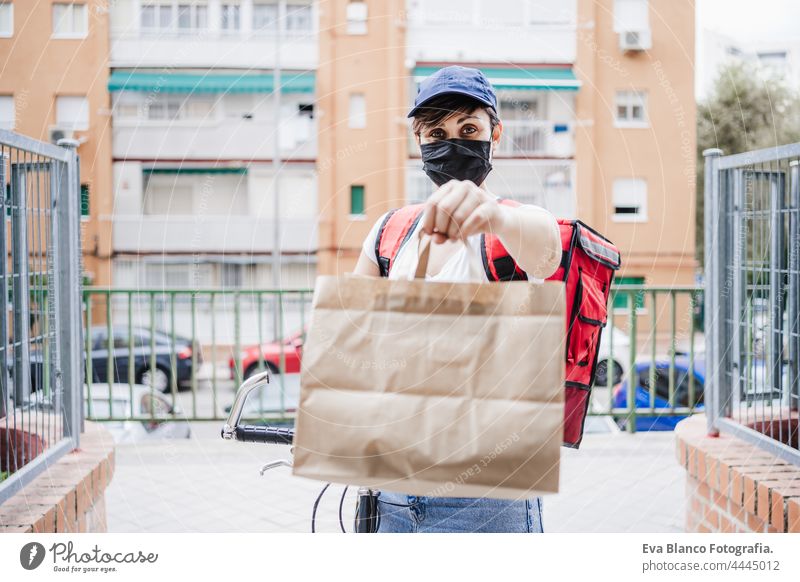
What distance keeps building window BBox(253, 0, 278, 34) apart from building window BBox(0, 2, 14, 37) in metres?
5.96

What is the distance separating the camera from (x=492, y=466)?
1.01 metres

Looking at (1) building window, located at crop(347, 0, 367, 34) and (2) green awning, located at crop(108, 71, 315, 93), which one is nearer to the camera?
(1) building window, located at crop(347, 0, 367, 34)

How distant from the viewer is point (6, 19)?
2.25 meters

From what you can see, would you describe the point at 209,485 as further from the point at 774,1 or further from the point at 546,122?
the point at 546,122

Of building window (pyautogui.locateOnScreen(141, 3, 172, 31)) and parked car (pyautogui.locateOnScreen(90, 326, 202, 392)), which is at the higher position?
building window (pyautogui.locateOnScreen(141, 3, 172, 31))

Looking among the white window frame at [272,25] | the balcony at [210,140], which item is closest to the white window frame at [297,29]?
the white window frame at [272,25]

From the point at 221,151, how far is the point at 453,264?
1142cm

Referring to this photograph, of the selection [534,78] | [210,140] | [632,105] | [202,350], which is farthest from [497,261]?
[210,140]

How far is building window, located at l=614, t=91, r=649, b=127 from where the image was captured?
17.5 feet

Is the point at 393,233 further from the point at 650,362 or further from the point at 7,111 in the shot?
the point at 650,362

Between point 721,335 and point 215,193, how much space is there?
1182 cm

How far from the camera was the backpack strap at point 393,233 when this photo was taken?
128 cm

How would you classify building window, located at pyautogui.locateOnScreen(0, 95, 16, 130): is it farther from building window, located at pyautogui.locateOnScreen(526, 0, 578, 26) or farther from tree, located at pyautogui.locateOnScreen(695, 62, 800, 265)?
tree, located at pyautogui.locateOnScreen(695, 62, 800, 265)

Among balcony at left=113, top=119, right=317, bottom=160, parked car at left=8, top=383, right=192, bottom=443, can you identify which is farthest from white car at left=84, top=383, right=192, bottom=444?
balcony at left=113, top=119, right=317, bottom=160
